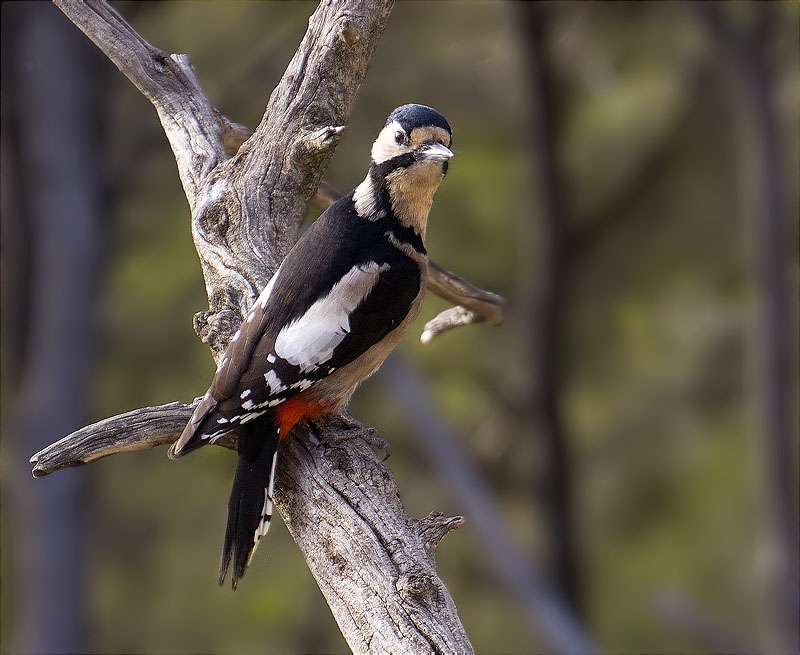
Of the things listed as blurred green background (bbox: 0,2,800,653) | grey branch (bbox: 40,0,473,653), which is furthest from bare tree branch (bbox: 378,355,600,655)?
grey branch (bbox: 40,0,473,653)

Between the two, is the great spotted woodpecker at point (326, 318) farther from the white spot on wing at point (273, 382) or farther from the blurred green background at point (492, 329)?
the blurred green background at point (492, 329)

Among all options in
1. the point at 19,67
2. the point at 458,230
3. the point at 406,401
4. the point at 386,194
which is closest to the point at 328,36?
the point at 386,194

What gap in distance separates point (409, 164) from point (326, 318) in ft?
1.30

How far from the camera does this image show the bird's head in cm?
206

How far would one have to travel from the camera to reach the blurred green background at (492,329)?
4.73 m

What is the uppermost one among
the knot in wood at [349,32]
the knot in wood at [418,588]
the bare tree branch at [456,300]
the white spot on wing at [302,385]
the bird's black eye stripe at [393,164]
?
the knot in wood at [349,32]

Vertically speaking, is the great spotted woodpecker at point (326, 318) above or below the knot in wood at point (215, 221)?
below

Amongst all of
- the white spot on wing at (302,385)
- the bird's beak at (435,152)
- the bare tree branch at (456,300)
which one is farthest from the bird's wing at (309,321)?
the bare tree branch at (456,300)

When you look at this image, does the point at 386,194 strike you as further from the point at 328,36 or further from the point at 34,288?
the point at 34,288

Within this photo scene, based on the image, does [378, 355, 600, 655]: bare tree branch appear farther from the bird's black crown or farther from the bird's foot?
the bird's black crown

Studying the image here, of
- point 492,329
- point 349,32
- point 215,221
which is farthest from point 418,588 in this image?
point 492,329

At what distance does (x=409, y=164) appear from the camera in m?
2.11

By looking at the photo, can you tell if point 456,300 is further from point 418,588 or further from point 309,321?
point 418,588

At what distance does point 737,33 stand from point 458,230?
2423mm
